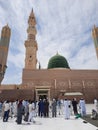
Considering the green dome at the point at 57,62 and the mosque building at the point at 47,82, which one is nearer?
the mosque building at the point at 47,82

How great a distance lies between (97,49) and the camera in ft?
101

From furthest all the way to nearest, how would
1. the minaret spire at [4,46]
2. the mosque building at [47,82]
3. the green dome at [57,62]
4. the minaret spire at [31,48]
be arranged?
1. the green dome at [57,62]
2. the minaret spire at [31,48]
3. the minaret spire at [4,46]
4. the mosque building at [47,82]

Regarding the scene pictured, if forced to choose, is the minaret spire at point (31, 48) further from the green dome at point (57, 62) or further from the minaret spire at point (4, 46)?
the green dome at point (57, 62)

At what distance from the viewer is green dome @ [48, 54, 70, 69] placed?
120 feet

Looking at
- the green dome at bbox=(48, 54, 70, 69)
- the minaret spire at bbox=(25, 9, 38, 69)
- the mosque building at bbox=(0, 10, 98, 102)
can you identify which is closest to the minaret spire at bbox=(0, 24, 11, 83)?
the mosque building at bbox=(0, 10, 98, 102)

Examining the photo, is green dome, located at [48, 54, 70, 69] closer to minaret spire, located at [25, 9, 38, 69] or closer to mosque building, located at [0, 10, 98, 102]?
minaret spire, located at [25, 9, 38, 69]

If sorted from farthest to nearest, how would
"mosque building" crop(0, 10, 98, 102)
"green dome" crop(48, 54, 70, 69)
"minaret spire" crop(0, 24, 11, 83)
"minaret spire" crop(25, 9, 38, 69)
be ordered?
"green dome" crop(48, 54, 70, 69) → "minaret spire" crop(25, 9, 38, 69) → "minaret spire" crop(0, 24, 11, 83) → "mosque building" crop(0, 10, 98, 102)

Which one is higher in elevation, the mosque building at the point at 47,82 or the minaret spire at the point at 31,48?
the minaret spire at the point at 31,48

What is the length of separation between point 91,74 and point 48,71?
25.5ft

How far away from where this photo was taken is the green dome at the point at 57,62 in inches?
1444

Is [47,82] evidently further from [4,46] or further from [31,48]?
[4,46]

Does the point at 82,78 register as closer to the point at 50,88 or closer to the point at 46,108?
the point at 50,88

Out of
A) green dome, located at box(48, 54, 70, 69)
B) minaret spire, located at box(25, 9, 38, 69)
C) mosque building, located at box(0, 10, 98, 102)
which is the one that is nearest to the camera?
mosque building, located at box(0, 10, 98, 102)

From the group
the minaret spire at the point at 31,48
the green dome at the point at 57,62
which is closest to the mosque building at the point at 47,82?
the minaret spire at the point at 31,48
